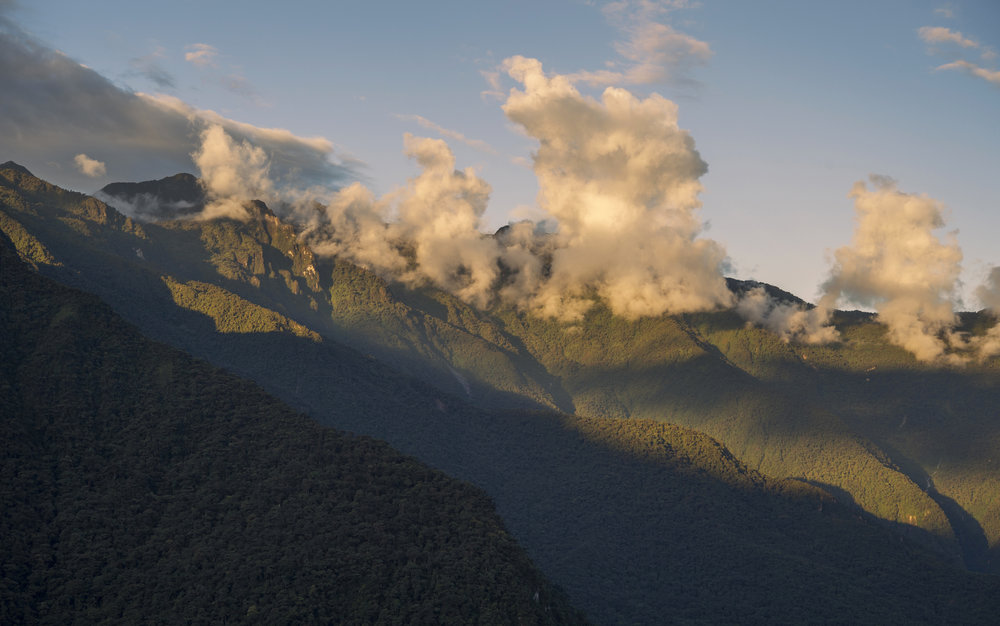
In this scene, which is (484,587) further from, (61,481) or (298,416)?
(61,481)

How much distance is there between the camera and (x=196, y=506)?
312ft

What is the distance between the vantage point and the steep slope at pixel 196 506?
83.2 meters

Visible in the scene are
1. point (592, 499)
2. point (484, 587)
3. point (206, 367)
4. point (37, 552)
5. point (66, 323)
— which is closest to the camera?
point (37, 552)

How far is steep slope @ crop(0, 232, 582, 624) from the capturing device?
83.2 m

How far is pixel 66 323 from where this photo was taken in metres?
112

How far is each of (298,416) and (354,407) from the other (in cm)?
8623

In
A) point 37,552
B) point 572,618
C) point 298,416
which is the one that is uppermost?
point 298,416

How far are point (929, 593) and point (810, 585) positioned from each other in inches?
923

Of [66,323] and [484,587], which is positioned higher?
[66,323]

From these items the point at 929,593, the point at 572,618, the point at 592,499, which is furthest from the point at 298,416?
the point at 929,593

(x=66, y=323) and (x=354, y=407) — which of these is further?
(x=354, y=407)

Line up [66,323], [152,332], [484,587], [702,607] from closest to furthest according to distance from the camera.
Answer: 1. [484,587]
2. [66,323]
3. [702,607]
4. [152,332]

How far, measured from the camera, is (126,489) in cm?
9462

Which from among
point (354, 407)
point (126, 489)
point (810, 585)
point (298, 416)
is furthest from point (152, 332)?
point (810, 585)
